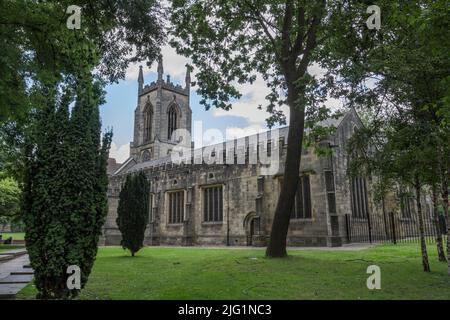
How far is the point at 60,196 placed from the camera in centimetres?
589

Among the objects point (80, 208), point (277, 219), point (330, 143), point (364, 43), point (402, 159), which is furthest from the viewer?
point (330, 143)

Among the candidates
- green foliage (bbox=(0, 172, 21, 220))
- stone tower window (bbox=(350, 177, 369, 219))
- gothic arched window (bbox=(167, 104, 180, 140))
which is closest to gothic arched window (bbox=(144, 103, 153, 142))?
gothic arched window (bbox=(167, 104, 180, 140))

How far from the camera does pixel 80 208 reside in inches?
237

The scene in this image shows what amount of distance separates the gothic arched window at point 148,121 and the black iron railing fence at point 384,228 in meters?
37.9

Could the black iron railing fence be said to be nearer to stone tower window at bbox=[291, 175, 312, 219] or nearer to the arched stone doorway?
stone tower window at bbox=[291, 175, 312, 219]

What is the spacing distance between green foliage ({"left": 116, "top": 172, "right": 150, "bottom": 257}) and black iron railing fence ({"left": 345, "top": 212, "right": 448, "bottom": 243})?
1173cm

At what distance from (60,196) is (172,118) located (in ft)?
161

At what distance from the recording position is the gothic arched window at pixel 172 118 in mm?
53312

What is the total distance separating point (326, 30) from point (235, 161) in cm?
1577

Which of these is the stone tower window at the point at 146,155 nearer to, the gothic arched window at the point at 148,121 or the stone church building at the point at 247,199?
the gothic arched window at the point at 148,121

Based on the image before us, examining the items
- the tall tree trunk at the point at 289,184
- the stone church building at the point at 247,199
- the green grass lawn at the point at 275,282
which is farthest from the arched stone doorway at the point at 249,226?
the green grass lawn at the point at 275,282

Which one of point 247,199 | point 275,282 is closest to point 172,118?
point 247,199

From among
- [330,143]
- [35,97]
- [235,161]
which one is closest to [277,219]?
[35,97]
